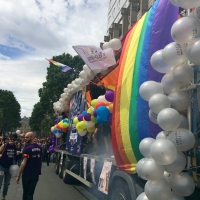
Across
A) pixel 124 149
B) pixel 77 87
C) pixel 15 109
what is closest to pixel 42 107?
pixel 77 87

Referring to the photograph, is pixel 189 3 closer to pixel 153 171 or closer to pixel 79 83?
pixel 153 171

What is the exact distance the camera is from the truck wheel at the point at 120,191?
424 centimetres

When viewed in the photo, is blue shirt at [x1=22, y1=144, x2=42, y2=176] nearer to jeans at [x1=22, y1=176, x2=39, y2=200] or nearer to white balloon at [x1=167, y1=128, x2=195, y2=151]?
jeans at [x1=22, y1=176, x2=39, y2=200]

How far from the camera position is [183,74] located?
3.07 meters

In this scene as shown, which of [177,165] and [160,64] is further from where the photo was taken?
[160,64]

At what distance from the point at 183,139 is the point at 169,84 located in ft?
2.39

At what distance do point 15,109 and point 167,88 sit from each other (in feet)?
241

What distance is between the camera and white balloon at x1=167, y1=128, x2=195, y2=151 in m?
2.96

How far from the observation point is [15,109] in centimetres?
7288

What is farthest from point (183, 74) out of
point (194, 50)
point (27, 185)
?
point (27, 185)

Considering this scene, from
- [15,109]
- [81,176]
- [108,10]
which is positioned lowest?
[81,176]

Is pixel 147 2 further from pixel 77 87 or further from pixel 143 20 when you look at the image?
pixel 143 20

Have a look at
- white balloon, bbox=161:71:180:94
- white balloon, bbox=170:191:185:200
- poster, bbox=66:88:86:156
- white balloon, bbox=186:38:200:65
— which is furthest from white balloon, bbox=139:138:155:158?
poster, bbox=66:88:86:156

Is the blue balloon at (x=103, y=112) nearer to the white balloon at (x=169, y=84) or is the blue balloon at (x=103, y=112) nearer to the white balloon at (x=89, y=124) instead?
the white balloon at (x=89, y=124)
